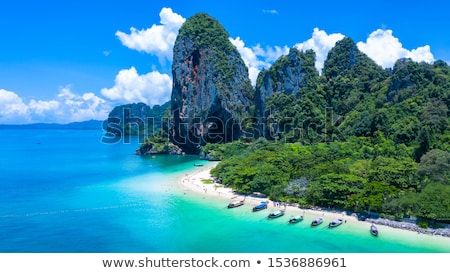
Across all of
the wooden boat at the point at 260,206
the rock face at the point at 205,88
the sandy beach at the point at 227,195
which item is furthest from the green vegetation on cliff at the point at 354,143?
the rock face at the point at 205,88

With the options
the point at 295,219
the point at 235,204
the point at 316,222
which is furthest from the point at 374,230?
the point at 235,204

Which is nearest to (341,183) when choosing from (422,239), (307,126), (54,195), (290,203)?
(290,203)

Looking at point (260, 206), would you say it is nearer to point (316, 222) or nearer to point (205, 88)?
point (316, 222)

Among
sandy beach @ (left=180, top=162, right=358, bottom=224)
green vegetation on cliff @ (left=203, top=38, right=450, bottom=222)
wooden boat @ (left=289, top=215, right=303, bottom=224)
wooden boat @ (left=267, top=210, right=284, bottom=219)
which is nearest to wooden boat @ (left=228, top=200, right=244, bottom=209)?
sandy beach @ (left=180, top=162, right=358, bottom=224)

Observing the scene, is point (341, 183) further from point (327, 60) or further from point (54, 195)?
point (327, 60)

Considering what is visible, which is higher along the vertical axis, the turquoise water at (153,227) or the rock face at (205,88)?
the rock face at (205,88)

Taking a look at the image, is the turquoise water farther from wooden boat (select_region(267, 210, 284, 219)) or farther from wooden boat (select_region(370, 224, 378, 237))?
wooden boat (select_region(267, 210, 284, 219))

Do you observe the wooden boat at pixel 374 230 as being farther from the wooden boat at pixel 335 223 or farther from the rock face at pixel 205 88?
the rock face at pixel 205 88

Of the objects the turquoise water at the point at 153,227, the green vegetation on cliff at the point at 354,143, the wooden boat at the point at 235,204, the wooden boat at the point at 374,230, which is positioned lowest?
the turquoise water at the point at 153,227

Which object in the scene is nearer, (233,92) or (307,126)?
(307,126)
